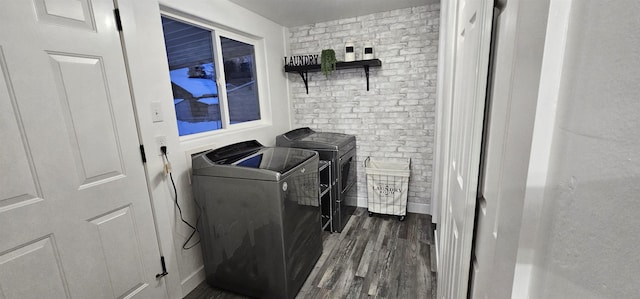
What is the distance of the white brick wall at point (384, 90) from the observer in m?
2.81

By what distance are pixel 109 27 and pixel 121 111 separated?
467 mm

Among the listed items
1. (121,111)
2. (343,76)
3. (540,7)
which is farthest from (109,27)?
(343,76)

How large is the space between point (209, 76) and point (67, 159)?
130 centimetres

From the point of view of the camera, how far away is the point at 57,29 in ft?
4.12

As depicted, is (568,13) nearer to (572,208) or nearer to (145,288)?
(572,208)

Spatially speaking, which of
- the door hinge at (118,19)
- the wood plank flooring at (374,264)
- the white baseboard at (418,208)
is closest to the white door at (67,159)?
the door hinge at (118,19)

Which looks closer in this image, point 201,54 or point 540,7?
point 540,7

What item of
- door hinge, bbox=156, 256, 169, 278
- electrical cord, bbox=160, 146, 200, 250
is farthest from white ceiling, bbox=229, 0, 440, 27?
door hinge, bbox=156, 256, 169, 278

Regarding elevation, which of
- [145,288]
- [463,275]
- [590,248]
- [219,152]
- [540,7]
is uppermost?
[540,7]

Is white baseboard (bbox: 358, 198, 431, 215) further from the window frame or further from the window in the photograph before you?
the window

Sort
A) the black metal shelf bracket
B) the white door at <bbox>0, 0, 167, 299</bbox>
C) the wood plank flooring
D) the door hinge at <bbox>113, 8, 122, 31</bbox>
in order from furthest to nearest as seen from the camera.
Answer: the black metal shelf bracket, the wood plank flooring, the door hinge at <bbox>113, 8, 122, 31</bbox>, the white door at <bbox>0, 0, 167, 299</bbox>

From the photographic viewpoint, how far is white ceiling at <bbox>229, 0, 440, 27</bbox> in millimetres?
2457

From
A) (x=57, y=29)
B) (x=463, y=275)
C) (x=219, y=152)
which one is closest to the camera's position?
(x=463, y=275)

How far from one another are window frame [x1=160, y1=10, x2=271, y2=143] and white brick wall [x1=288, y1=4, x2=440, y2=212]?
546 mm
